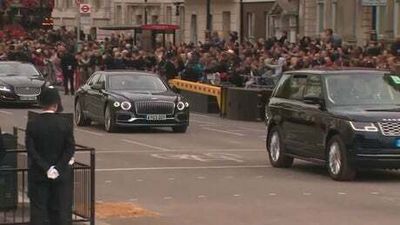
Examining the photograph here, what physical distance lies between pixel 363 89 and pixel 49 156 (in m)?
7.98

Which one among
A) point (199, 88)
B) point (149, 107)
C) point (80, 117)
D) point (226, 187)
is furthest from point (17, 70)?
point (226, 187)

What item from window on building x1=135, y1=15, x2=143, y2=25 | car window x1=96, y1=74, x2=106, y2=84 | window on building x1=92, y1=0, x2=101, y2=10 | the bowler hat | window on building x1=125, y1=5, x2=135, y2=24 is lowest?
car window x1=96, y1=74, x2=106, y2=84

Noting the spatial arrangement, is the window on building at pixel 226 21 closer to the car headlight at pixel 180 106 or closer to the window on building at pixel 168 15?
the window on building at pixel 168 15

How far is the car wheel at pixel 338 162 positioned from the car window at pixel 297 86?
153 centimetres

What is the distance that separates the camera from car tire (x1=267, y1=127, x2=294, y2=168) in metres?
17.5

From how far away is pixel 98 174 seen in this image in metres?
16.4

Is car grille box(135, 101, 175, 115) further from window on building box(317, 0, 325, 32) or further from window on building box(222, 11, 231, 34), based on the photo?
window on building box(222, 11, 231, 34)

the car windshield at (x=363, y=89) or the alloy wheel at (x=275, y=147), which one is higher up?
the car windshield at (x=363, y=89)

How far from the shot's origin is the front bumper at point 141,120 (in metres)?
24.2

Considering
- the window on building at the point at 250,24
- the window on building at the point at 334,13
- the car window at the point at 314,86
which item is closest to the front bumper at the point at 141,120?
the car window at the point at 314,86

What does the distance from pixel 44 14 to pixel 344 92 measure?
2794 inches

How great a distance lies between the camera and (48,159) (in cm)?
958

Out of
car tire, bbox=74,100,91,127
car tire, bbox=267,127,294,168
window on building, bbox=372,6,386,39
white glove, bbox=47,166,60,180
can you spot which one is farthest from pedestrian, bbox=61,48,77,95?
white glove, bbox=47,166,60,180

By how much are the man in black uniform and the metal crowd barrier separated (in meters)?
0.99
